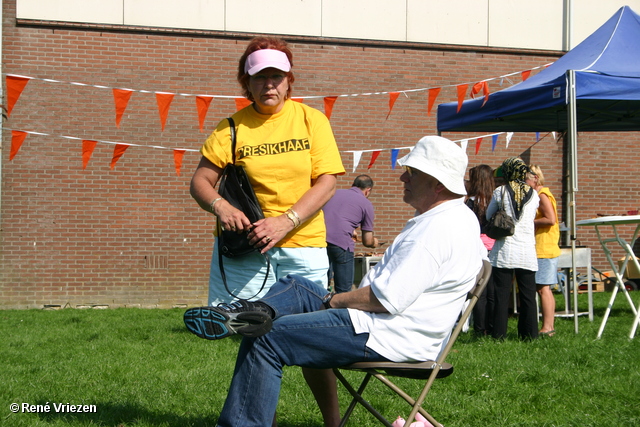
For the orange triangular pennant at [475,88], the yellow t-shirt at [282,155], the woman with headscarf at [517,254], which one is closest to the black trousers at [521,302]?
the woman with headscarf at [517,254]

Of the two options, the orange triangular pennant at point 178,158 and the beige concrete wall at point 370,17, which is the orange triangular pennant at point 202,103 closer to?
the orange triangular pennant at point 178,158

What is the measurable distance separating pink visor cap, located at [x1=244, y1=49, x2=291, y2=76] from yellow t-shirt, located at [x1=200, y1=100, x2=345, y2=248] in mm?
248

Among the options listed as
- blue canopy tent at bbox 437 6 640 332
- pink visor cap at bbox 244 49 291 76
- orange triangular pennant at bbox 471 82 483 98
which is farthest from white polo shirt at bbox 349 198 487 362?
orange triangular pennant at bbox 471 82 483 98

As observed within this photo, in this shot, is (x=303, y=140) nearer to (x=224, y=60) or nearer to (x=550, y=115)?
(x=550, y=115)

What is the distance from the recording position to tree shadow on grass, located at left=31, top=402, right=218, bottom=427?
3.77 m

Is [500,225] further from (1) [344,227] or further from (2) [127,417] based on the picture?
(2) [127,417]

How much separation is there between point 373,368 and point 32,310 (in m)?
8.77

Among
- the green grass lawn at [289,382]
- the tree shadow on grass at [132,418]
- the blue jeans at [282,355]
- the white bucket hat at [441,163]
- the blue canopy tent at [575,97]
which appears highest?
the blue canopy tent at [575,97]

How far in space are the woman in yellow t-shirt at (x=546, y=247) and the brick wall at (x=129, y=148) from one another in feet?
15.0

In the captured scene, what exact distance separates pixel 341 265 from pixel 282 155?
4791mm

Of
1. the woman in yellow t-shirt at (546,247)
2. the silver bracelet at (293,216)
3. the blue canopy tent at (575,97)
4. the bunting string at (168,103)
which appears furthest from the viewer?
the bunting string at (168,103)

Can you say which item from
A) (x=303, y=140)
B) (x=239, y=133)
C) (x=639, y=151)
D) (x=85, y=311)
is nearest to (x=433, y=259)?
(x=303, y=140)

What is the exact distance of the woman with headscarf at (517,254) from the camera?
6.48 m

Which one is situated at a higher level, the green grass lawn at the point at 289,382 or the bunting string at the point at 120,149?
the bunting string at the point at 120,149
